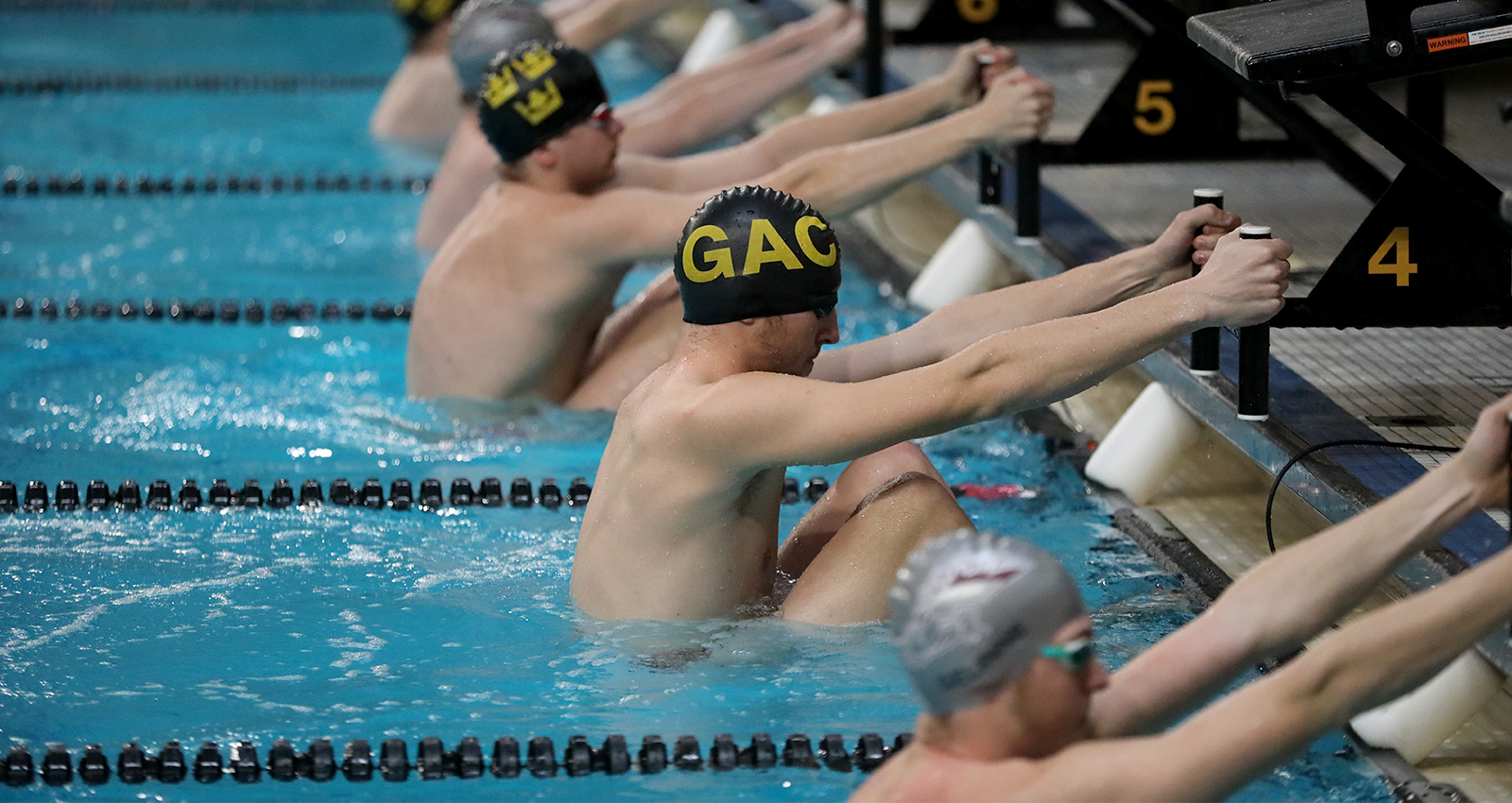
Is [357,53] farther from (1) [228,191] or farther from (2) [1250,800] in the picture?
(2) [1250,800]

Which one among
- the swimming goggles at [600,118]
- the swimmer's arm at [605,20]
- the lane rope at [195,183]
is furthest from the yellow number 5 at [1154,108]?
the lane rope at [195,183]

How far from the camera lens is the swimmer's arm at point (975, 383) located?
2781mm

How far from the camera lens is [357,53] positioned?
10875mm

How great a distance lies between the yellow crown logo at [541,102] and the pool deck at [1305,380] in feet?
4.09

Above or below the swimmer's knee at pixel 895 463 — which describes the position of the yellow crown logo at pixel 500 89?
above

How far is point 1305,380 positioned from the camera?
3.88 meters

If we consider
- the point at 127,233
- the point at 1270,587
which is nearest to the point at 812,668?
the point at 1270,587

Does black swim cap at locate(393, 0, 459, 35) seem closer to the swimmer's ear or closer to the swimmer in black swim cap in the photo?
the swimmer in black swim cap

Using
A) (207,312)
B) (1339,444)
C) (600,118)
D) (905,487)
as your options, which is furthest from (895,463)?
(207,312)

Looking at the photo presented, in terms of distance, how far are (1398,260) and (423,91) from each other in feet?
17.6

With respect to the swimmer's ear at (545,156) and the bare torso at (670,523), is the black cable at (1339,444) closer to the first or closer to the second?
the bare torso at (670,523)

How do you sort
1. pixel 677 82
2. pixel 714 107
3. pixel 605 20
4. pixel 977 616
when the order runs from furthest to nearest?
pixel 605 20 < pixel 677 82 < pixel 714 107 < pixel 977 616

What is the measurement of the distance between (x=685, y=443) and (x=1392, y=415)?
147 cm

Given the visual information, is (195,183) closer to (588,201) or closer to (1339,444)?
(588,201)
